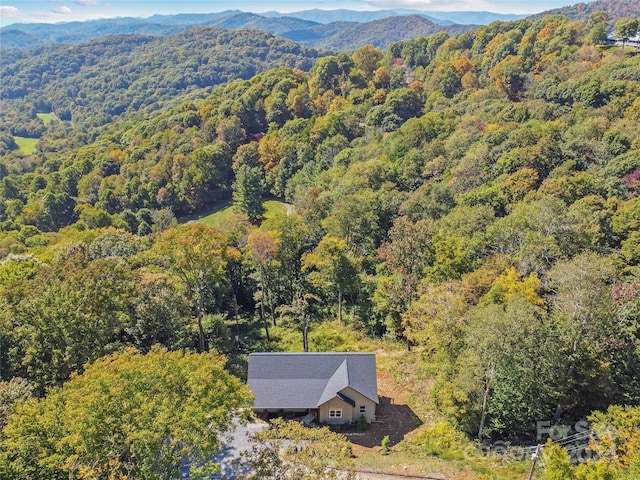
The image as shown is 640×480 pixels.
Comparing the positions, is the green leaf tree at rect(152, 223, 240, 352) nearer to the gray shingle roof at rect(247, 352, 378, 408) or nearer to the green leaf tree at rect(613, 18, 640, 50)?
the gray shingle roof at rect(247, 352, 378, 408)

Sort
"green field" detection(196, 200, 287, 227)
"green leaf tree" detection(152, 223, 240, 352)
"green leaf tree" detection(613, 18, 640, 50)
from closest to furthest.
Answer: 1. "green leaf tree" detection(152, 223, 240, 352)
2. "green field" detection(196, 200, 287, 227)
3. "green leaf tree" detection(613, 18, 640, 50)

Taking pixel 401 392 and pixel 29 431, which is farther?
pixel 401 392

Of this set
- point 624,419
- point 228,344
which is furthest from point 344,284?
point 624,419

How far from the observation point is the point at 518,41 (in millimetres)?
94188

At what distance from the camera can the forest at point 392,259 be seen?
20578 millimetres

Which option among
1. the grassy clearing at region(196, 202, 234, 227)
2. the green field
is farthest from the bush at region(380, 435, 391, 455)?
the grassy clearing at region(196, 202, 234, 227)

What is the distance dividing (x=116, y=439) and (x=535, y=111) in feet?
216

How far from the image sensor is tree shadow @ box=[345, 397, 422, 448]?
25844mm

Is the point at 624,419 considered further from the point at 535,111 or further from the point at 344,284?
the point at 535,111

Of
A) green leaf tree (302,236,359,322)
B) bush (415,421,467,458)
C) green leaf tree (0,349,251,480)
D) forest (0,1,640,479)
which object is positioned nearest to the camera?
green leaf tree (0,349,251,480)

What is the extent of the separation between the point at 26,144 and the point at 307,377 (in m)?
188

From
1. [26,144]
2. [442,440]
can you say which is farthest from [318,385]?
[26,144]

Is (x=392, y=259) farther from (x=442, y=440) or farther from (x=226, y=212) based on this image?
(x=226, y=212)

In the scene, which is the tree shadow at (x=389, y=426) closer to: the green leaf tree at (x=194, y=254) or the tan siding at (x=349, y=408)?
the tan siding at (x=349, y=408)
